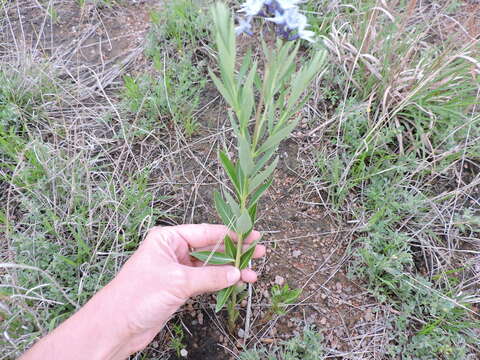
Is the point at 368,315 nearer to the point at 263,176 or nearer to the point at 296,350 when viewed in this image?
the point at 296,350

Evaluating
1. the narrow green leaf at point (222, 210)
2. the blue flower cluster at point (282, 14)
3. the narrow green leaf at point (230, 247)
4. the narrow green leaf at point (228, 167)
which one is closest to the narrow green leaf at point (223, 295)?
the narrow green leaf at point (230, 247)

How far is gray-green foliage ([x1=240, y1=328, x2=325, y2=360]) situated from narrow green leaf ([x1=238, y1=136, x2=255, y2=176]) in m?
0.69

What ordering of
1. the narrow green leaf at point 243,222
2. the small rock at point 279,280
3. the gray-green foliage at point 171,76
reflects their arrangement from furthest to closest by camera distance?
the gray-green foliage at point 171,76 < the small rock at point 279,280 < the narrow green leaf at point 243,222

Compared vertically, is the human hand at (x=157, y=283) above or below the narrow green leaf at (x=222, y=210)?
below

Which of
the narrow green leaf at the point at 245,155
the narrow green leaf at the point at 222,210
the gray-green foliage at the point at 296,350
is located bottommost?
the gray-green foliage at the point at 296,350

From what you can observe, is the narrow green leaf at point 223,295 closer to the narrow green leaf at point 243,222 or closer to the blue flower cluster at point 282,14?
the narrow green leaf at point 243,222

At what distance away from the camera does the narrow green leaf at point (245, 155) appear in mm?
848

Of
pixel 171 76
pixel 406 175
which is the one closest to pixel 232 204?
pixel 406 175

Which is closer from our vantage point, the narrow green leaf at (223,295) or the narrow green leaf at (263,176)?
the narrow green leaf at (263,176)

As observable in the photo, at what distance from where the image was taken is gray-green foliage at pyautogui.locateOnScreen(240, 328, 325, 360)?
1.25 meters

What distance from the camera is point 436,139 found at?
1683 millimetres

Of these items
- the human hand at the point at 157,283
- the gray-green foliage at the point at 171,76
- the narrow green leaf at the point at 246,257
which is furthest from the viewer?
the gray-green foliage at the point at 171,76

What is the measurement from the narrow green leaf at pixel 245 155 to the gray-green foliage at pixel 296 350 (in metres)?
0.69

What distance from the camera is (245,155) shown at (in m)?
0.88
